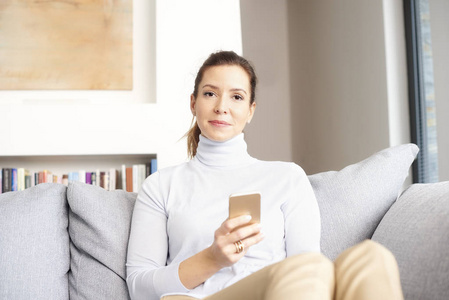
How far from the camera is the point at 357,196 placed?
5.21 ft

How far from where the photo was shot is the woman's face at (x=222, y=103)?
1.55 m

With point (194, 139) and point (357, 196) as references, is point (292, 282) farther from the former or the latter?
point (194, 139)

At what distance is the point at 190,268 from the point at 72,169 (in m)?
2.46

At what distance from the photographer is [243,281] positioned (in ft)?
3.26

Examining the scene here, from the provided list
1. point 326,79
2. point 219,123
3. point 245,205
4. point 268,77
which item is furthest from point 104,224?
point 268,77

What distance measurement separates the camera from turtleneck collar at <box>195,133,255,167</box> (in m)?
1.56

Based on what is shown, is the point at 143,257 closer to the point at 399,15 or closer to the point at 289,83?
the point at 399,15

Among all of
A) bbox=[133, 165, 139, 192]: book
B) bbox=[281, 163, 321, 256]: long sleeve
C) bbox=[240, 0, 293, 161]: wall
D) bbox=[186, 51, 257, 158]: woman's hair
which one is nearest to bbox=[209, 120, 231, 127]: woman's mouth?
bbox=[186, 51, 257, 158]: woman's hair

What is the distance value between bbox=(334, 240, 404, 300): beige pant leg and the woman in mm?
178

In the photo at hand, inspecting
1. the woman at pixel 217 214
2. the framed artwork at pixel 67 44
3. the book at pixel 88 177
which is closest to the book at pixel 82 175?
the book at pixel 88 177

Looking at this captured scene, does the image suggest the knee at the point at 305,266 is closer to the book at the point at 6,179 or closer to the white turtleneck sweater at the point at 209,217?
the white turtleneck sweater at the point at 209,217

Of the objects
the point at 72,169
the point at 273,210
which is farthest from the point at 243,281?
the point at 72,169

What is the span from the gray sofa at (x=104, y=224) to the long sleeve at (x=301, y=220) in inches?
6.1

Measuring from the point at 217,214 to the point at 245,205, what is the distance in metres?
0.30
